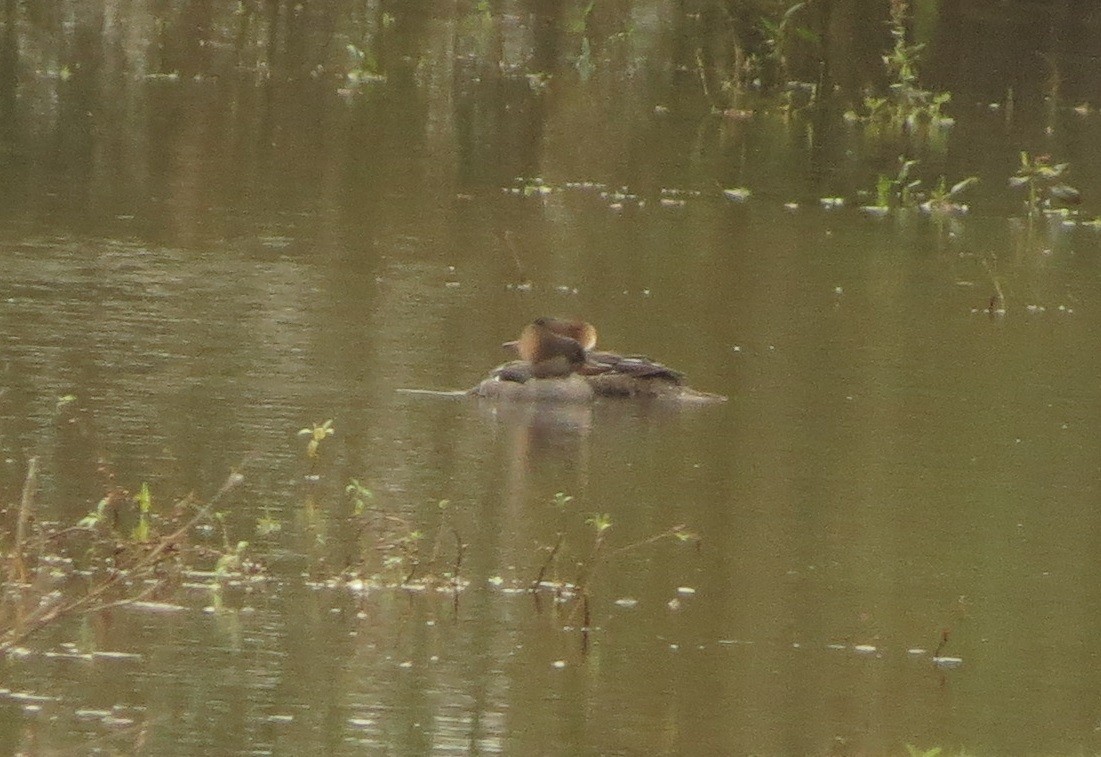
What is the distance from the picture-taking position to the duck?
43.1 feet

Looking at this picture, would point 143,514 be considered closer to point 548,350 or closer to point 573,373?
point 548,350

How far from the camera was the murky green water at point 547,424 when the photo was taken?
7969mm

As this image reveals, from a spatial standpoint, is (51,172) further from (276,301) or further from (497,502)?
Result: (497,502)

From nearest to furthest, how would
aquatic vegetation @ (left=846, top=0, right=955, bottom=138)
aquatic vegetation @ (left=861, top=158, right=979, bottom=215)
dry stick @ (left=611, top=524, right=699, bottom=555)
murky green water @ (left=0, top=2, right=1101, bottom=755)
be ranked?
murky green water @ (left=0, top=2, right=1101, bottom=755)
dry stick @ (left=611, top=524, right=699, bottom=555)
aquatic vegetation @ (left=861, top=158, right=979, bottom=215)
aquatic vegetation @ (left=846, top=0, right=955, bottom=138)

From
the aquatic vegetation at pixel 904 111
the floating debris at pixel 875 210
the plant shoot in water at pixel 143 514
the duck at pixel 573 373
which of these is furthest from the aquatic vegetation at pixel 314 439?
the aquatic vegetation at pixel 904 111

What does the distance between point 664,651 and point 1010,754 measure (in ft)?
4.26

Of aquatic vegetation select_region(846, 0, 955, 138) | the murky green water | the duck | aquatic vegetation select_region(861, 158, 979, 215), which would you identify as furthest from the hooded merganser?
aquatic vegetation select_region(846, 0, 955, 138)

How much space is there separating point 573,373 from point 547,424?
2.20 feet

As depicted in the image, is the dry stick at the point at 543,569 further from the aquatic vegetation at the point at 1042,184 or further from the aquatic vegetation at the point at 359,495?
the aquatic vegetation at the point at 1042,184

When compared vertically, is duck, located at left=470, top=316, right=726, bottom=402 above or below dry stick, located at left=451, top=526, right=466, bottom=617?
above

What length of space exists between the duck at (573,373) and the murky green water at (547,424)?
0.46 feet

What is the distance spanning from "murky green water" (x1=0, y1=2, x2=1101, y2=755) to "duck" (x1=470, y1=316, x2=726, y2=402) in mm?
140

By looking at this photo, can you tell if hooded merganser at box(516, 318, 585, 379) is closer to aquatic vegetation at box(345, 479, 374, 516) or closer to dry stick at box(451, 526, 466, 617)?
aquatic vegetation at box(345, 479, 374, 516)

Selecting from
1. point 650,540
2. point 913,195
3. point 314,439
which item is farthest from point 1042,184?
point 650,540
